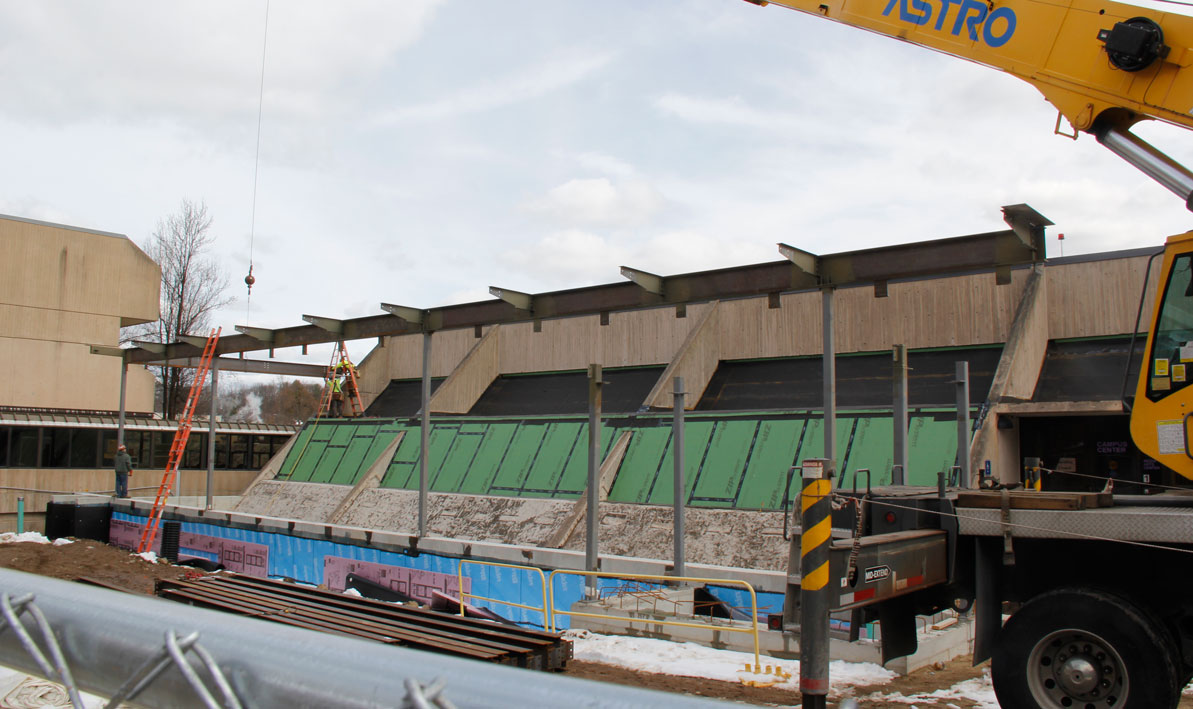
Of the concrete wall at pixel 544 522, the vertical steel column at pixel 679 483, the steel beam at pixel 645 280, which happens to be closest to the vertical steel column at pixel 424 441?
the concrete wall at pixel 544 522

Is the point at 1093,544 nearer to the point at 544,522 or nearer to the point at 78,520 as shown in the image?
the point at 544,522

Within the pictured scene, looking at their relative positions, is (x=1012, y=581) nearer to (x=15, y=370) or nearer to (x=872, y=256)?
(x=872, y=256)

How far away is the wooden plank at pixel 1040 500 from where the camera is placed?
226 inches

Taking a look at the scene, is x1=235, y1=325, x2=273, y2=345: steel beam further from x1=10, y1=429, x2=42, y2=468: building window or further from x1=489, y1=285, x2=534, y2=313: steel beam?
x1=10, y1=429, x2=42, y2=468: building window

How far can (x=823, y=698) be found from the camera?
5.32 meters

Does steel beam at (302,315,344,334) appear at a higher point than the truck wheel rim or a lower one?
higher

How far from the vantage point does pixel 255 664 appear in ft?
8.23

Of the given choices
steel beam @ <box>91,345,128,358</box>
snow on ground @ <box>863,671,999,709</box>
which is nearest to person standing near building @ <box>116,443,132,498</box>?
steel beam @ <box>91,345,128,358</box>

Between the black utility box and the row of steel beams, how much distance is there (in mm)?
9065

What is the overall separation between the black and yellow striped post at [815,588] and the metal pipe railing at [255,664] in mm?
3401

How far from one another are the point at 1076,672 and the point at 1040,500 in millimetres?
1123

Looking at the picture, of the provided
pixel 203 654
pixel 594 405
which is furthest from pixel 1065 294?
pixel 203 654

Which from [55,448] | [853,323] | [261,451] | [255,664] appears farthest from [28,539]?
[255,664]

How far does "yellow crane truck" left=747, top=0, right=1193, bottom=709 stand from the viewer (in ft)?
17.0
